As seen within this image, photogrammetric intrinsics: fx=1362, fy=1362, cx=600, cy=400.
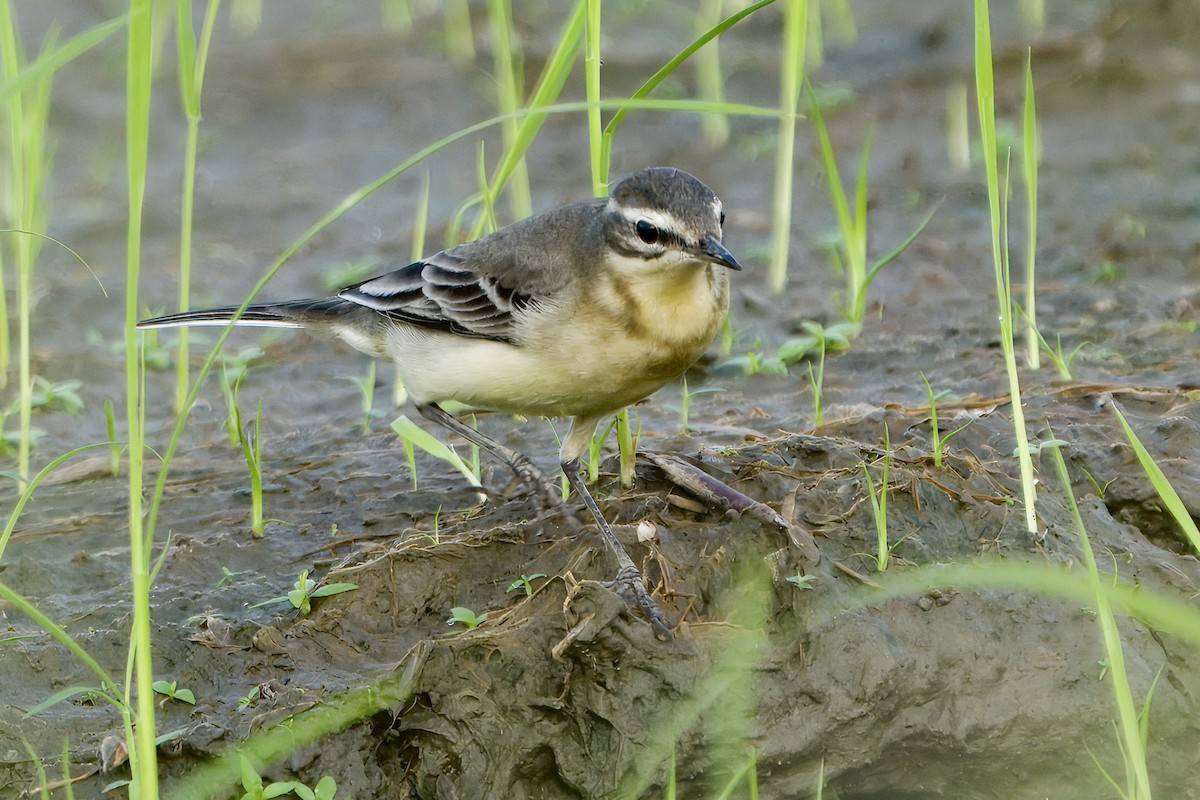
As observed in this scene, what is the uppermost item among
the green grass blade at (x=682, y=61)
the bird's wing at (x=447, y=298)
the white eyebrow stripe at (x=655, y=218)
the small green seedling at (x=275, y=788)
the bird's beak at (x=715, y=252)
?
the green grass blade at (x=682, y=61)

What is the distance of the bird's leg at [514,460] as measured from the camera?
6.41 meters

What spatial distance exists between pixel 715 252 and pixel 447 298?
1.87 metres

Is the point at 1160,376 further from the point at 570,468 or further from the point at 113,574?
the point at 113,574

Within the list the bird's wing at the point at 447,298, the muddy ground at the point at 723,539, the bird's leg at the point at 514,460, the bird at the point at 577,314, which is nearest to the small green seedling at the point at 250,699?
the muddy ground at the point at 723,539

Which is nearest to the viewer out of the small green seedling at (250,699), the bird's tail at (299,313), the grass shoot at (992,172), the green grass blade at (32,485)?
the green grass blade at (32,485)

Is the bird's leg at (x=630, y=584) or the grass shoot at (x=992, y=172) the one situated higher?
the grass shoot at (x=992, y=172)

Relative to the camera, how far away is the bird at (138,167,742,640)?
5.75 meters

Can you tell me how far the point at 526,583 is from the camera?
5.73 metres

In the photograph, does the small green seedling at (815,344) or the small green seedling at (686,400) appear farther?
the small green seedling at (815,344)

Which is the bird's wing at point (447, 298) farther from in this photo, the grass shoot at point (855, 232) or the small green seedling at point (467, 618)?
the grass shoot at point (855, 232)

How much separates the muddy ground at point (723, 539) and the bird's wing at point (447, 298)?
2.98 feet

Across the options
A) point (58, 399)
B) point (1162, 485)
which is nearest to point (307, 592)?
point (1162, 485)

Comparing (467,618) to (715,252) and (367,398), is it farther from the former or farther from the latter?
(367,398)

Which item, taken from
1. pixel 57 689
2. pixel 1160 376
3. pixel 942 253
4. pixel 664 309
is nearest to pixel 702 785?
pixel 664 309
